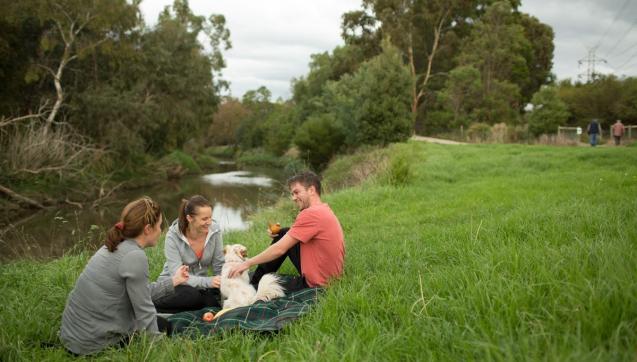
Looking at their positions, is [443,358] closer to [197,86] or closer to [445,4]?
[197,86]

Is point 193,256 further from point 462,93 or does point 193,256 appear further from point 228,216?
point 462,93

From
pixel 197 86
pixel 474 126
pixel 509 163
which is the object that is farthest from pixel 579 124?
pixel 197 86

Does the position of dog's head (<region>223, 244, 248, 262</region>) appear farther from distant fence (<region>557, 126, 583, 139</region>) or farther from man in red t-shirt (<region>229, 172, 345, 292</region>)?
distant fence (<region>557, 126, 583, 139</region>)

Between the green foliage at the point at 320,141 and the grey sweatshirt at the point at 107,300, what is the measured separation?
2725 cm

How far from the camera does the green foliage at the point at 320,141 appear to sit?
30906 millimetres

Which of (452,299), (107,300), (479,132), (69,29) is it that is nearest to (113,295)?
(107,300)

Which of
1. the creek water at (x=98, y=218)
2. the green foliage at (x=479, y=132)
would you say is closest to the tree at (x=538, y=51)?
the green foliage at (x=479, y=132)

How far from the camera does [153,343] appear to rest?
3469mm

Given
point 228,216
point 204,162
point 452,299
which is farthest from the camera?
point 204,162

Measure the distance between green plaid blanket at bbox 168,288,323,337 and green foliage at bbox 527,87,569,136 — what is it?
31.6 meters

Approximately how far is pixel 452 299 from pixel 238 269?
2082mm

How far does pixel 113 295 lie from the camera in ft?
11.5

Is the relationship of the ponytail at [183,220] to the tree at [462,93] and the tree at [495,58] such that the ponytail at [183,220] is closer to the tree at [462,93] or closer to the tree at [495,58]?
the tree at [462,93]

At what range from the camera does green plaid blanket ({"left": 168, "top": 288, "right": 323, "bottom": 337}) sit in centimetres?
361
